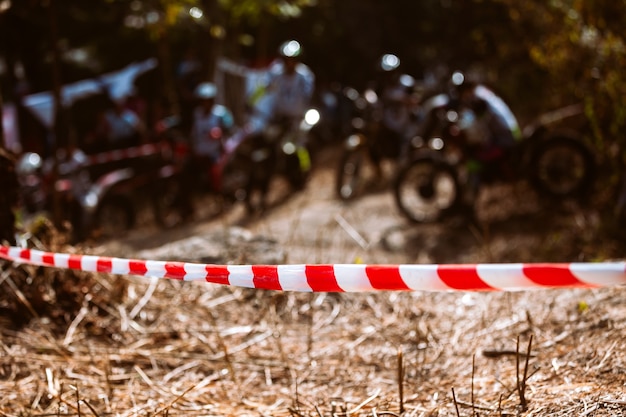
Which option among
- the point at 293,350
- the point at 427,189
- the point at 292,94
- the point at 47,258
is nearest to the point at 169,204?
the point at 292,94

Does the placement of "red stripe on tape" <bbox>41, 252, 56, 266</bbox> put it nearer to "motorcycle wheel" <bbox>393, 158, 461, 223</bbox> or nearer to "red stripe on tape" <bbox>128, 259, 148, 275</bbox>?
"red stripe on tape" <bbox>128, 259, 148, 275</bbox>

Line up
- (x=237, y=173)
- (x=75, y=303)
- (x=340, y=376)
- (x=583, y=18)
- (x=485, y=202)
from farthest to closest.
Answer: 1. (x=237, y=173)
2. (x=485, y=202)
3. (x=583, y=18)
4. (x=75, y=303)
5. (x=340, y=376)

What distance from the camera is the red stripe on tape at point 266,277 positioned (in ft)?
8.97

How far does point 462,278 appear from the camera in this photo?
2.29 meters

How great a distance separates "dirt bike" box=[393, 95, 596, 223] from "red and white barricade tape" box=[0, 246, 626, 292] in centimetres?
593

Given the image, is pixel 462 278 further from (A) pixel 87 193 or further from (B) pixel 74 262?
(A) pixel 87 193

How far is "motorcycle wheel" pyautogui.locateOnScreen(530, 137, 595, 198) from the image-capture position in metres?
8.24

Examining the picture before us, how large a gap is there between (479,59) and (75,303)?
13529 mm

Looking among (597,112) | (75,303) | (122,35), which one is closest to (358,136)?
(597,112)

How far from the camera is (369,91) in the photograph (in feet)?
35.8

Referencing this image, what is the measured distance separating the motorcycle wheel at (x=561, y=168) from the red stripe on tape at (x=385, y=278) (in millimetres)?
6355

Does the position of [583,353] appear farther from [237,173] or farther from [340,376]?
[237,173]

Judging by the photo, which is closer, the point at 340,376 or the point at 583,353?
the point at 583,353

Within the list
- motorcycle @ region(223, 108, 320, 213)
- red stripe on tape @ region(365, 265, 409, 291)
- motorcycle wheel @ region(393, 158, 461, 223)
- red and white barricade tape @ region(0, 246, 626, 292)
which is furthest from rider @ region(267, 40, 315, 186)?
red stripe on tape @ region(365, 265, 409, 291)
